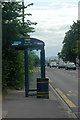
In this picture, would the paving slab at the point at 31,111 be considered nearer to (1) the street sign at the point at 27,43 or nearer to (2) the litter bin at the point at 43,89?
(2) the litter bin at the point at 43,89

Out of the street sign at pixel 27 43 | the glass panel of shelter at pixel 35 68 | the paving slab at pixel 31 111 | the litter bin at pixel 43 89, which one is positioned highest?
the street sign at pixel 27 43

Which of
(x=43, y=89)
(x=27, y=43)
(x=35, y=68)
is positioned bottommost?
(x=43, y=89)

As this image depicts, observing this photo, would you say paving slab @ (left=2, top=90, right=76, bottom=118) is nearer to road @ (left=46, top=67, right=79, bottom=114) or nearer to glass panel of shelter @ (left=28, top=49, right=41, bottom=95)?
road @ (left=46, top=67, right=79, bottom=114)

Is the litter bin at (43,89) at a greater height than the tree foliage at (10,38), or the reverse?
the tree foliage at (10,38)

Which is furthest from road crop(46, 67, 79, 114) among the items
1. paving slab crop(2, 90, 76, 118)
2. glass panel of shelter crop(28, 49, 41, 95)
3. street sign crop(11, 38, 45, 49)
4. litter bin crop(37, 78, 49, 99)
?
street sign crop(11, 38, 45, 49)

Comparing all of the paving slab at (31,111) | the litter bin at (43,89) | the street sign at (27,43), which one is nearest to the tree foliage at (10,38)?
the street sign at (27,43)

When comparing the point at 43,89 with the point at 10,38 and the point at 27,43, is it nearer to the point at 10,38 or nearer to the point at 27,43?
the point at 27,43

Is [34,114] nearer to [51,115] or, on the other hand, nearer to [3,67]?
[51,115]

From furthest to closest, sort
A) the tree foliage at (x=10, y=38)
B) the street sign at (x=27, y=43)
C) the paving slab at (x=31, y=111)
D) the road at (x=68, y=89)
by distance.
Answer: the tree foliage at (x=10, y=38) < the street sign at (x=27, y=43) < the road at (x=68, y=89) < the paving slab at (x=31, y=111)

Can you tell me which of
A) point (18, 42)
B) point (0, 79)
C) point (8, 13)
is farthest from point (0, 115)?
point (8, 13)

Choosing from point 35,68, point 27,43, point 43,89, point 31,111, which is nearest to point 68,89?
point 35,68

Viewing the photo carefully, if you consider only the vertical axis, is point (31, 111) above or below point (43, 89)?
below

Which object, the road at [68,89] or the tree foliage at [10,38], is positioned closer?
the road at [68,89]

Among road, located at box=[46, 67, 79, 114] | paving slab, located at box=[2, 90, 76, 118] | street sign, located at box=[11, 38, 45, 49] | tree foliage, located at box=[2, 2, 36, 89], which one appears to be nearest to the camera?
paving slab, located at box=[2, 90, 76, 118]
